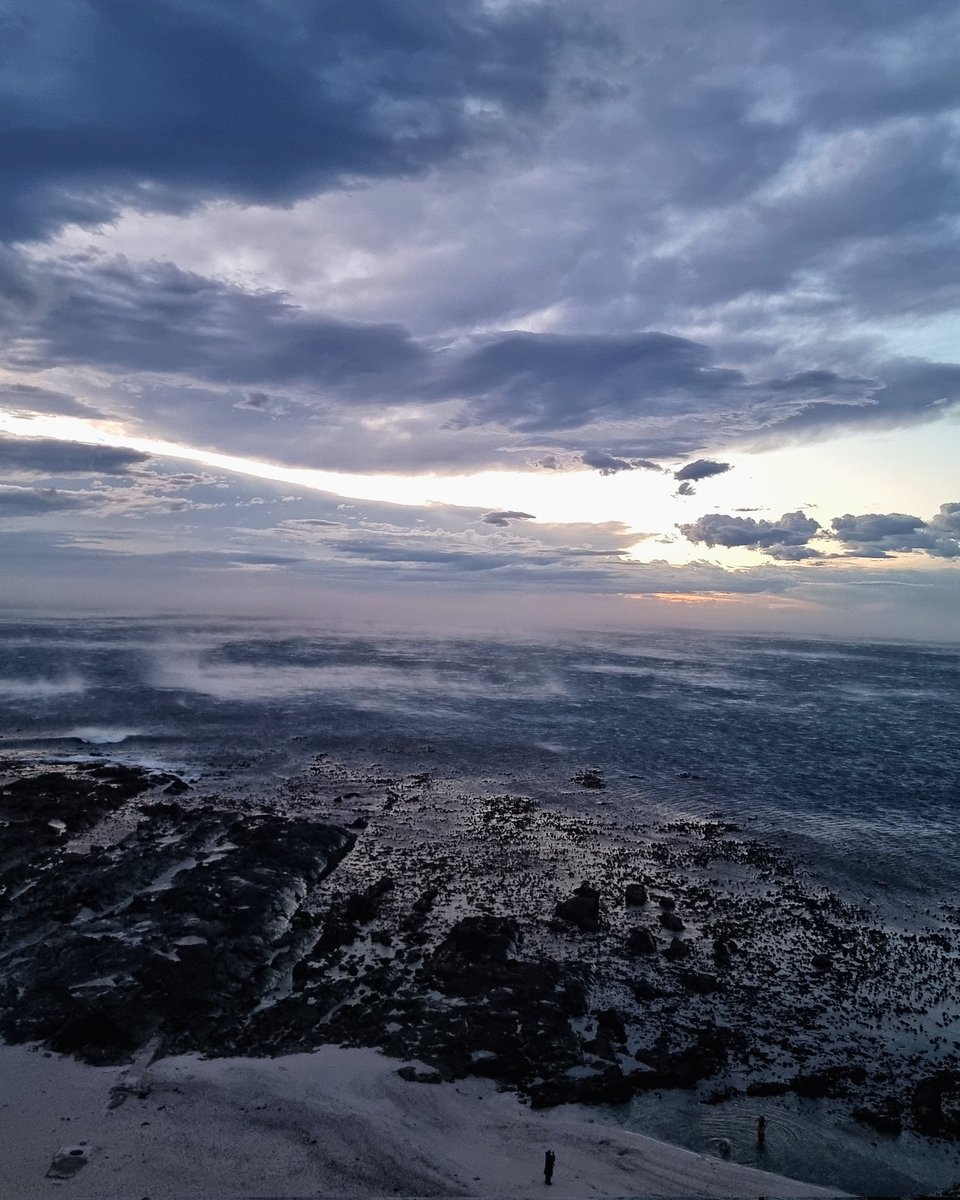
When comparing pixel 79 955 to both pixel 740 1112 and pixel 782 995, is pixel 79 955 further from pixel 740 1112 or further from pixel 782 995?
pixel 782 995

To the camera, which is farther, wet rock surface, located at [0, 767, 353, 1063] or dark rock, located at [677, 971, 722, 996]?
dark rock, located at [677, 971, 722, 996]

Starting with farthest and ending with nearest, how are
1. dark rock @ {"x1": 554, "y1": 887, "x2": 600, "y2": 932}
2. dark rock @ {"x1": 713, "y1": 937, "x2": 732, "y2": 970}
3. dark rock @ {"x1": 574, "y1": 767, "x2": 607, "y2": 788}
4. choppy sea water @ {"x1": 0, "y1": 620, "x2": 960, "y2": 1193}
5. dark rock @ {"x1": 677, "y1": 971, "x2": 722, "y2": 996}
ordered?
1. dark rock @ {"x1": 574, "y1": 767, "x2": 607, "y2": 788}
2. dark rock @ {"x1": 554, "y1": 887, "x2": 600, "y2": 932}
3. dark rock @ {"x1": 713, "y1": 937, "x2": 732, "y2": 970}
4. dark rock @ {"x1": 677, "y1": 971, "x2": 722, "y2": 996}
5. choppy sea water @ {"x1": 0, "y1": 620, "x2": 960, "y2": 1193}

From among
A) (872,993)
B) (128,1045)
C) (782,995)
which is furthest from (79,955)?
(872,993)

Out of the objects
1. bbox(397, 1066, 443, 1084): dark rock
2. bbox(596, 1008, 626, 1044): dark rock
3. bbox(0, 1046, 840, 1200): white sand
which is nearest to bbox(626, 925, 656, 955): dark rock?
bbox(596, 1008, 626, 1044): dark rock

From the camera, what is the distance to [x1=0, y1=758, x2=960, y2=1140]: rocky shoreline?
43.6 ft

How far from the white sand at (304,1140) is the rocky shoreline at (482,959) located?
66 cm

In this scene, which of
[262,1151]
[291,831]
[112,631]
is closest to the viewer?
[262,1151]

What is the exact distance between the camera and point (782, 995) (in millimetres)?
15992

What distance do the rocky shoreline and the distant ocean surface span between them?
20.9ft

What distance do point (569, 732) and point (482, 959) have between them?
32112 mm

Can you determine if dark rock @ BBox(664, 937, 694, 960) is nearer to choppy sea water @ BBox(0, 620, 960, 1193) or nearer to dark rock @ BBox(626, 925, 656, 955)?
dark rock @ BBox(626, 925, 656, 955)

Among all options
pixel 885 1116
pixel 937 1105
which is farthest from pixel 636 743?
pixel 885 1116

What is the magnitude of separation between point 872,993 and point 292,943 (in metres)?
14.4

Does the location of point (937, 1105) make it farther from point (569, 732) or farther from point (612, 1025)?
point (569, 732)
